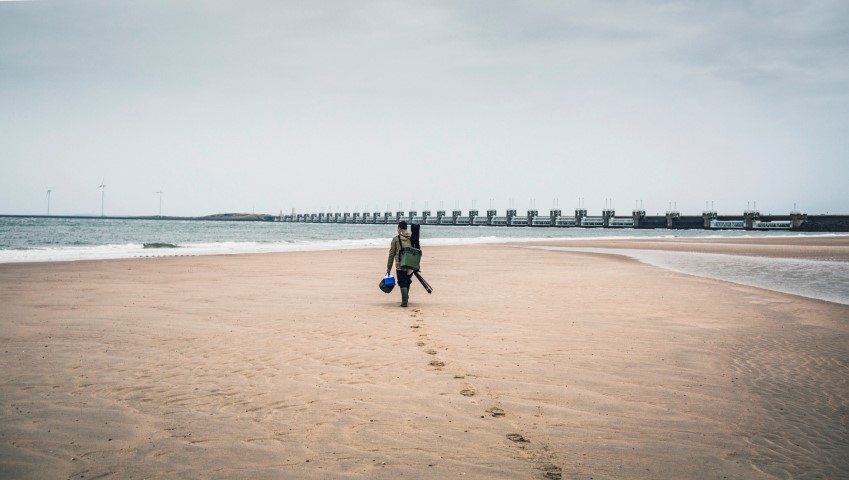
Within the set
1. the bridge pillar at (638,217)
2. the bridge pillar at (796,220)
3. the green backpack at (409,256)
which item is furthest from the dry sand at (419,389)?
the bridge pillar at (638,217)

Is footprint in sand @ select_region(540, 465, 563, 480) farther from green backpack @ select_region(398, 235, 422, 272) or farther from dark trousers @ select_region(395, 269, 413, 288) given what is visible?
green backpack @ select_region(398, 235, 422, 272)

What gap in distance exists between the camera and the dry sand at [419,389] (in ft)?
13.2

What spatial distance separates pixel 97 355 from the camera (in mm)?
6828

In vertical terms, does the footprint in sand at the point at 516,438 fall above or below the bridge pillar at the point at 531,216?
below

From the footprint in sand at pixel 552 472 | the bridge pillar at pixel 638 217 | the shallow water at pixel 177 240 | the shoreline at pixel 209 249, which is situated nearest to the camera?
the footprint in sand at pixel 552 472

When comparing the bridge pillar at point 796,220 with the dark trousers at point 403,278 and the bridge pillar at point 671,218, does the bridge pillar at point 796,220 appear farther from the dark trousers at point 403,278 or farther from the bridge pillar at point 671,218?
the dark trousers at point 403,278

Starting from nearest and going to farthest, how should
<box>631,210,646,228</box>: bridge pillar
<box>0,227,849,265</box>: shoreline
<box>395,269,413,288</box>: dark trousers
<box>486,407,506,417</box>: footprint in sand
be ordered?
<box>486,407,506,417</box>: footprint in sand
<box>395,269,413,288</box>: dark trousers
<box>0,227,849,265</box>: shoreline
<box>631,210,646,228</box>: bridge pillar

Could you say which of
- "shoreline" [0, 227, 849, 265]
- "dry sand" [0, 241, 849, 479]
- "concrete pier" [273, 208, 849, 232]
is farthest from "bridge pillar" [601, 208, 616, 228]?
"dry sand" [0, 241, 849, 479]

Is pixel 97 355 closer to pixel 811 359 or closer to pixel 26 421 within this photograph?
pixel 26 421

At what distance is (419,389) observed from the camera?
5645mm

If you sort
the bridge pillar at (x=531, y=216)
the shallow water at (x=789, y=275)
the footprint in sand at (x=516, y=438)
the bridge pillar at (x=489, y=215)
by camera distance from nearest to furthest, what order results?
1. the footprint in sand at (x=516, y=438)
2. the shallow water at (x=789, y=275)
3. the bridge pillar at (x=531, y=216)
4. the bridge pillar at (x=489, y=215)

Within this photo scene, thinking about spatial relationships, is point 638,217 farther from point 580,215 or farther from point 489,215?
point 489,215

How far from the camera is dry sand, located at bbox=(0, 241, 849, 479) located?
4.02 m

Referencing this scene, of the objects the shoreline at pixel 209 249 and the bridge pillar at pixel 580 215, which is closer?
the shoreline at pixel 209 249
